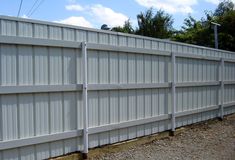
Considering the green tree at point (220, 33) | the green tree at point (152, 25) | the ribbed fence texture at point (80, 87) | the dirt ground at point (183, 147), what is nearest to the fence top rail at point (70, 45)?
the ribbed fence texture at point (80, 87)

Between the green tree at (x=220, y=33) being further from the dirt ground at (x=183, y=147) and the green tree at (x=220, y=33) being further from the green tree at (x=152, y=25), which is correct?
the dirt ground at (x=183, y=147)

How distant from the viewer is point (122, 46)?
7750mm

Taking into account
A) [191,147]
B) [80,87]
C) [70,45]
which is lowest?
[191,147]

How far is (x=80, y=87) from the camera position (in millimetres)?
6691

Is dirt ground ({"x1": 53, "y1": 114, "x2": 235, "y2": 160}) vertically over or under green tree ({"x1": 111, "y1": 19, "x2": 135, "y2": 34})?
under

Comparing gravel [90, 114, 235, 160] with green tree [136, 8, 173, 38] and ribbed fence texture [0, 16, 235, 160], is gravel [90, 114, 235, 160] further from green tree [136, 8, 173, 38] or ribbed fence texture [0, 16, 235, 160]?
green tree [136, 8, 173, 38]

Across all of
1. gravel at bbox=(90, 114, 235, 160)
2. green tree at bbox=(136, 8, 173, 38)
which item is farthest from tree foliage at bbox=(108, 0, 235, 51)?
gravel at bbox=(90, 114, 235, 160)

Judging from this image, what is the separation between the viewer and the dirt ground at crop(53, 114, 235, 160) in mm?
7504

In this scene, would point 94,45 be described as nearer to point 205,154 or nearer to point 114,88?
point 114,88

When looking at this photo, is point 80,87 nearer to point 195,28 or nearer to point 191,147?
point 191,147

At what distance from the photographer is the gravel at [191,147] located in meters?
7.73

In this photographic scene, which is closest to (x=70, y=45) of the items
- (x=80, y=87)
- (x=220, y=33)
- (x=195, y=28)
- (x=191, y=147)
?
(x=80, y=87)

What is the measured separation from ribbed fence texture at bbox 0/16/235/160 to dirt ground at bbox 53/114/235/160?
201 millimetres

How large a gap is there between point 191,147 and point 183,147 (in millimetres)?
187
